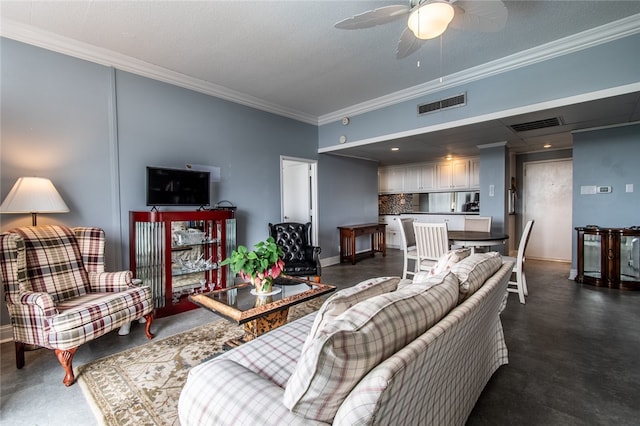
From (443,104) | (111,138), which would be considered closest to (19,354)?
(111,138)

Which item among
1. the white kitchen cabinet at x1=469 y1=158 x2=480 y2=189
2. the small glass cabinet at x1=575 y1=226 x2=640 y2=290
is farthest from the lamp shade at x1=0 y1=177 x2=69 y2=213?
the white kitchen cabinet at x1=469 y1=158 x2=480 y2=189

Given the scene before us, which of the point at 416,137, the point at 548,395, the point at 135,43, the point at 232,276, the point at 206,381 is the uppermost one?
the point at 135,43

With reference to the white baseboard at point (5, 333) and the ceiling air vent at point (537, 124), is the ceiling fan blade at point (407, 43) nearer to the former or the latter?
the ceiling air vent at point (537, 124)

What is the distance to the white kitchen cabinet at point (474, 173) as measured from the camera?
6.47 meters

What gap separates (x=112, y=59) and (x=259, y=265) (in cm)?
275

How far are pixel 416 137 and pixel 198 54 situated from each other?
305 centimetres

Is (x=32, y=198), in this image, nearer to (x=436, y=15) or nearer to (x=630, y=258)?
(x=436, y=15)

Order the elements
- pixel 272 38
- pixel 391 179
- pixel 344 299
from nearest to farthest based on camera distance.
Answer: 1. pixel 344 299
2. pixel 272 38
3. pixel 391 179

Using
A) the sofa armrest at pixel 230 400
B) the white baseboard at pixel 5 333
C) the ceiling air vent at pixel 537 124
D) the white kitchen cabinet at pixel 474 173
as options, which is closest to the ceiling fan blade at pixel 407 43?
the ceiling air vent at pixel 537 124

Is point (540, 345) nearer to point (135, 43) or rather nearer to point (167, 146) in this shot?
point (167, 146)

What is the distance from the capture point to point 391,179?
7.98 metres

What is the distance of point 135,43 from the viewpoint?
2.81 meters

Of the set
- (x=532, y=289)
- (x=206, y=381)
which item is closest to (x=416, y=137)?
(x=532, y=289)

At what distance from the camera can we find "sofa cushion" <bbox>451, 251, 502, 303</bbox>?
1380mm
